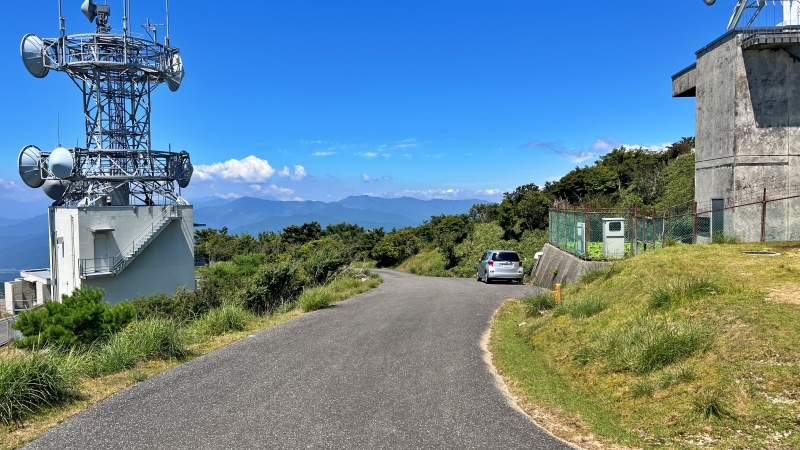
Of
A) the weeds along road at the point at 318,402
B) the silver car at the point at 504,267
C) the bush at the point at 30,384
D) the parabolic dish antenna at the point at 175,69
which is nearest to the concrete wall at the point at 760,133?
the silver car at the point at 504,267

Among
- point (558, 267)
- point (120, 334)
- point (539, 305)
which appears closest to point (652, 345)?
point (539, 305)

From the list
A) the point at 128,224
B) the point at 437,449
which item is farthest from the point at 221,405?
the point at 128,224

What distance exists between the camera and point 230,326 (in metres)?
11.4

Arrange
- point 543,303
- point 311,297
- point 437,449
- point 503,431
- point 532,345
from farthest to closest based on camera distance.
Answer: point 311,297 < point 543,303 < point 532,345 < point 503,431 < point 437,449

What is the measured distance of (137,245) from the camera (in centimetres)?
3084

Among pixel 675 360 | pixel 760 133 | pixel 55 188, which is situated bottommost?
pixel 675 360

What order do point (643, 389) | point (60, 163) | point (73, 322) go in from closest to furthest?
point (643, 389) → point (73, 322) → point (60, 163)

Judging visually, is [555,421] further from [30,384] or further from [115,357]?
[115,357]

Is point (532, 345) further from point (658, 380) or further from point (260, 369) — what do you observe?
point (260, 369)

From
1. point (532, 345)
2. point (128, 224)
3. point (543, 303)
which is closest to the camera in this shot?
point (532, 345)

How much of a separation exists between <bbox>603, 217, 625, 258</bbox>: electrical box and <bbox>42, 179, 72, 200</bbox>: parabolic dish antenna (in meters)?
32.5

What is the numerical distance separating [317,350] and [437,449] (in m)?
4.45

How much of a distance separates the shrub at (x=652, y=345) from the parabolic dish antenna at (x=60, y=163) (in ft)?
104

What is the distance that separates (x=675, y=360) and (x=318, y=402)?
4438 mm
